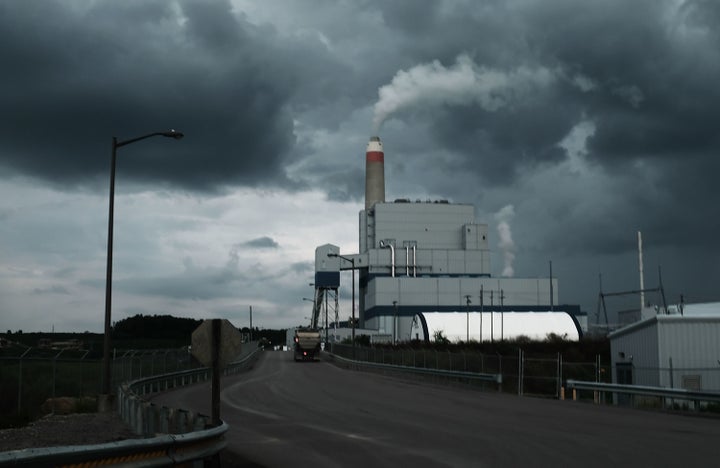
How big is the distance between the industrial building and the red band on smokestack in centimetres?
15

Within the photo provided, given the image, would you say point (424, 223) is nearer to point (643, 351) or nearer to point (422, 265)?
point (422, 265)

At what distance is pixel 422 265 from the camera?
415ft

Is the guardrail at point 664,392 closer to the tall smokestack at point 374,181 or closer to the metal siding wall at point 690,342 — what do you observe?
the metal siding wall at point 690,342

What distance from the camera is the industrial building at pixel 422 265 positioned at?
120 m

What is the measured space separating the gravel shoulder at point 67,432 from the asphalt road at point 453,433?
2756mm

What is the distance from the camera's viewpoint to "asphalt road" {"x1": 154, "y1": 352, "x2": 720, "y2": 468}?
1349 cm

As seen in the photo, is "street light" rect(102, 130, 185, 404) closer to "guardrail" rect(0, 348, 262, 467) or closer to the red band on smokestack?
"guardrail" rect(0, 348, 262, 467)

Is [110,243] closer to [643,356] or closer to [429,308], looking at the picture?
[643,356]

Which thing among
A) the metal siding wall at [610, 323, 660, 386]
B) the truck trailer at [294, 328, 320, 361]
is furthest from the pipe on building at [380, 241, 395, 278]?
the metal siding wall at [610, 323, 660, 386]

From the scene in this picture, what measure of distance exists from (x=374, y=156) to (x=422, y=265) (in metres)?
18.2

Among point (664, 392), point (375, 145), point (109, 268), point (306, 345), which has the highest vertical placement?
point (375, 145)

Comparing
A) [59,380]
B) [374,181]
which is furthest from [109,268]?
[374,181]

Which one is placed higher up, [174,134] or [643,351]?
[174,134]

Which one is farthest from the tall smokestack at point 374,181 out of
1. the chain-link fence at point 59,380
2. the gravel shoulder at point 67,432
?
the gravel shoulder at point 67,432
